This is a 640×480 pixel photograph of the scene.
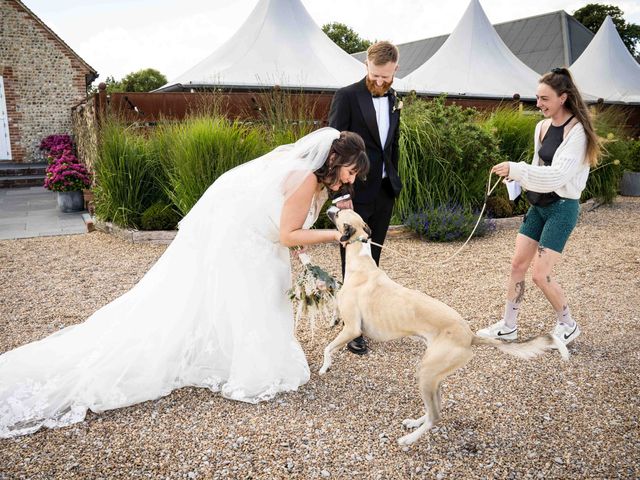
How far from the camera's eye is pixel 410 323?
2.86 metres

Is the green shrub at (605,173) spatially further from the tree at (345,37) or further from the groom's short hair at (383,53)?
the tree at (345,37)

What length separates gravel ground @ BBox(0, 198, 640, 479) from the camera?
258cm

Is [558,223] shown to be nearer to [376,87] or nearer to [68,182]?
[376,87]

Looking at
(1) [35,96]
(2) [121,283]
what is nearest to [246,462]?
(2) [121,283]

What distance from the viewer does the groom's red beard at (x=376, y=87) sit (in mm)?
3932

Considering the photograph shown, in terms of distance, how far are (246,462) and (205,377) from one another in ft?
2.83

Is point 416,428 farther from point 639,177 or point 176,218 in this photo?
point 639,177

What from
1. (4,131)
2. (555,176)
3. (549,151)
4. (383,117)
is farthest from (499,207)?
(4,131)

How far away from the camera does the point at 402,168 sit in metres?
8.01

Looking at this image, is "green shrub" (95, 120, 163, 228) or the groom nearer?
the groom

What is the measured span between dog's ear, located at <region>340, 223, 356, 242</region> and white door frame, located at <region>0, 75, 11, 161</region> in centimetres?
1795

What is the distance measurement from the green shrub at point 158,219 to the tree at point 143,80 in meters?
35.6

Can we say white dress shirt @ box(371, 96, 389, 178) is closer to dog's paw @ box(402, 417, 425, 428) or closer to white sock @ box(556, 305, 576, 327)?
Result: white sock @ box(556, 305, 576, 327)

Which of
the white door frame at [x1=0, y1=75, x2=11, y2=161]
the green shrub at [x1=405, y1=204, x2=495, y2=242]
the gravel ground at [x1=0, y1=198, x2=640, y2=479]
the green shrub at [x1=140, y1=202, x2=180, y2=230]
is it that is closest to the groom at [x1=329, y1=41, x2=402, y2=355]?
the gravel ground at [x1=0, y1=198, x2=640, y2=479]
